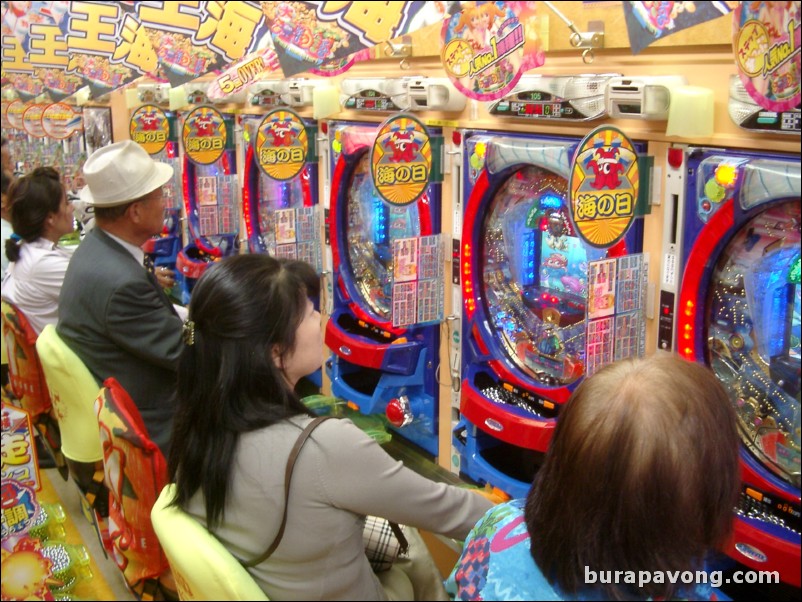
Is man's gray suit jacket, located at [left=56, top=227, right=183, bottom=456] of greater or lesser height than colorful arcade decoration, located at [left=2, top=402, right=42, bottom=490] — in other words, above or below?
above

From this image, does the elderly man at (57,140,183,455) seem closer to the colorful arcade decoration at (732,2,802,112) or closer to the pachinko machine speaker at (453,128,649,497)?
the pachinko machine speaker at (453,128,649,497)

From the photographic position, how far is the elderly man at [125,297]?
273 centimetres

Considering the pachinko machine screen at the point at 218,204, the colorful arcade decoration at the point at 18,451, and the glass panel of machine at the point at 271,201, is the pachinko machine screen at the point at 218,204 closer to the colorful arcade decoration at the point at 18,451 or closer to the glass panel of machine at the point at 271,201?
the glass panel of machine at the point at 271,201

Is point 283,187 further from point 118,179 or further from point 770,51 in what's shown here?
point 770,51

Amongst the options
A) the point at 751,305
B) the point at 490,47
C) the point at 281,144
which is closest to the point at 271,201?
the point at 281,144

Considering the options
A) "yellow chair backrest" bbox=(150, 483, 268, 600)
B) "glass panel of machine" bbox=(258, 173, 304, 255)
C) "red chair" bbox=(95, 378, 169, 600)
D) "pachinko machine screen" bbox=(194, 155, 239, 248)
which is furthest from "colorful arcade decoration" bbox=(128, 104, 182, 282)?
"yellow chair backrest" bbox=(150, 483, 268, 600)

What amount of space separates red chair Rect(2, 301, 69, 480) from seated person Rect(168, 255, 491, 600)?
2216mm

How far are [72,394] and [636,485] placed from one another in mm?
2001

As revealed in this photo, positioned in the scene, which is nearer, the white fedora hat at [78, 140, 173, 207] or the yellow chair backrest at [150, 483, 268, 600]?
the yellow chair backrest at [150, 483, 268, 600]

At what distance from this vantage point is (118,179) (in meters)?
2.84

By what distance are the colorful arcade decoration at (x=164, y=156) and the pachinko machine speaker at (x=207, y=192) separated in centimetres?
10

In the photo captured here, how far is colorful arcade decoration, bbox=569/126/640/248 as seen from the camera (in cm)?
212

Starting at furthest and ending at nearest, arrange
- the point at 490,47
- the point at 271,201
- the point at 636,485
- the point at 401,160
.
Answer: the point at 271,201, the point at 401,160, the point at 490,47, the point at 636,485

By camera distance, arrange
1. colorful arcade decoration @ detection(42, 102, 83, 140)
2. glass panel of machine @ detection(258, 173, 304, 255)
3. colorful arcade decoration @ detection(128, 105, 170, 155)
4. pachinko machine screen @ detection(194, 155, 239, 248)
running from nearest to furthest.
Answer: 1. colorful arcade decoration @ detection(128, 105, 170, 155)
2. glass panel of machine @ detection(258, 173, 304, 255)
3. pachinko machine screen @ detection(194, 155, 239, 248)
4. colorful arcade decoration @ detection(42, 102, 83, 140)
